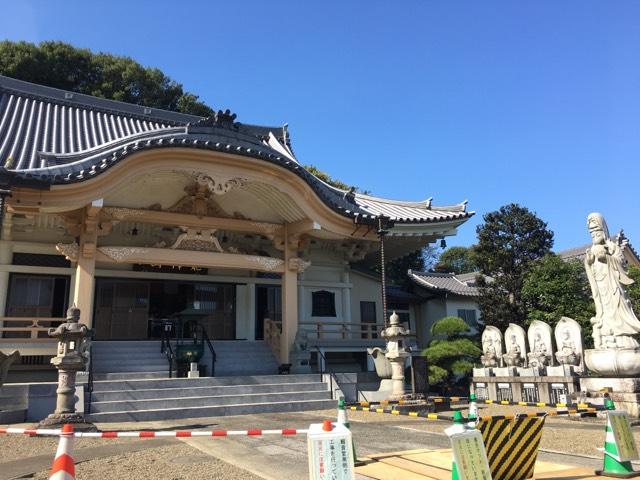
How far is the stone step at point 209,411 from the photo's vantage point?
9759 mm

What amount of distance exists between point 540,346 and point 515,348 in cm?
74

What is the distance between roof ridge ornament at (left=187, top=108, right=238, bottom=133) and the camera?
12.9m

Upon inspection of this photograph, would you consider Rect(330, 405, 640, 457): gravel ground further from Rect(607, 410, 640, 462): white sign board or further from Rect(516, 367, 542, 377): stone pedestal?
Rect(516, 367, 542, 377): stone pedestal

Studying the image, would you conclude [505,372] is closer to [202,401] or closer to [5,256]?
[202,401]

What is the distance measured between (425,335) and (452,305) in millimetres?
2156

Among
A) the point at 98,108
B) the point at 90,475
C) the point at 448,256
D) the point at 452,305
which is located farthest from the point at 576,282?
the point at 448,256

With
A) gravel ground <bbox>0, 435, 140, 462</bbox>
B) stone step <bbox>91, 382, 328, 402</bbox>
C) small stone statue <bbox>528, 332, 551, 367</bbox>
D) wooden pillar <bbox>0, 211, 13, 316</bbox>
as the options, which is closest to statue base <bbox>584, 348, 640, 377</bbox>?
small stone statue <bbox>528, 332, 551, 367</bbox>

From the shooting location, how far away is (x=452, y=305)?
78.5 ft

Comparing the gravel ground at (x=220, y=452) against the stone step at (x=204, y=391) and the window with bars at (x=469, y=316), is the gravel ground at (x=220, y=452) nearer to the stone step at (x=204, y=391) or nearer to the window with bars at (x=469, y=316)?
the stone step at (x=204, y=391)

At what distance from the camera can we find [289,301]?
571 inches

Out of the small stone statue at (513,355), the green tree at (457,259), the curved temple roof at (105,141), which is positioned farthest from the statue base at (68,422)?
the green tree at (457,259)

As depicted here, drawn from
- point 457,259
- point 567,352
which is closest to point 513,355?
point 567,352

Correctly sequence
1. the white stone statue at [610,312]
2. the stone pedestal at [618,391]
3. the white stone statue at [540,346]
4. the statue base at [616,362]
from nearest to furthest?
the stone pedestal at [618,391] → the statue base at [616,362] → the white stone statue at [610,312] → the white stone statue at [540,346]

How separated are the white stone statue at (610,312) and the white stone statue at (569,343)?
2420mm
